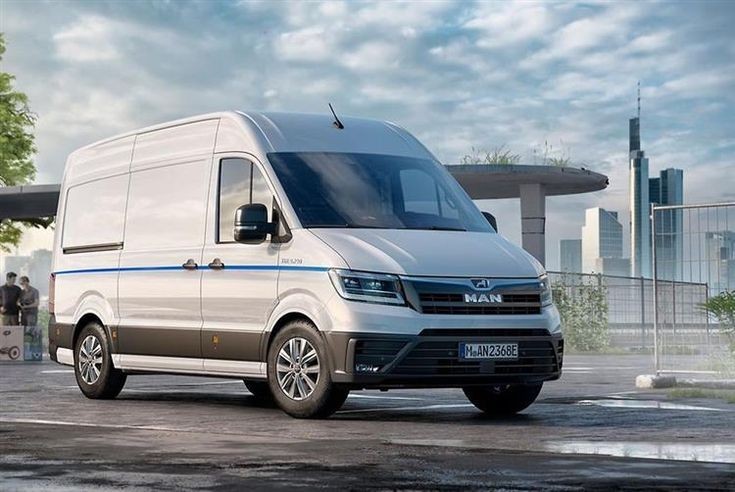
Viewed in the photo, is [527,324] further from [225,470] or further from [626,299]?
[626,299]

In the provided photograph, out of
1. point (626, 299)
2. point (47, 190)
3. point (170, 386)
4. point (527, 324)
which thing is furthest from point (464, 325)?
point (626, 299)

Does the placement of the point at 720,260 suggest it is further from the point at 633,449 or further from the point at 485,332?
the point at 633,449

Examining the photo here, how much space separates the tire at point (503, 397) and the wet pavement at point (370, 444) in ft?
0.42

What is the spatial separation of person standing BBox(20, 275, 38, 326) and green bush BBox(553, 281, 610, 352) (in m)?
10.6

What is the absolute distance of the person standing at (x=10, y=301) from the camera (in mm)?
29334

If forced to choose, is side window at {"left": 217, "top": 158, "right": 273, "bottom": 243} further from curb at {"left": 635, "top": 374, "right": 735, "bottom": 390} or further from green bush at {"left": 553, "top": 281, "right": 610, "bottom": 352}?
green bush at {"left": 553, "top": 281, "right": 610, "bottom": 352}

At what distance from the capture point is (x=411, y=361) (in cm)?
1129

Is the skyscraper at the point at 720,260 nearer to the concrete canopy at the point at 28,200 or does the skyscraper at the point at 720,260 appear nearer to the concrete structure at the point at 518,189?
the concrete structure at the point at 518,189

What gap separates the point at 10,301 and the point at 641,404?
61.7ft

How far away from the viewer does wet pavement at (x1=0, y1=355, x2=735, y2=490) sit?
7.52 metres

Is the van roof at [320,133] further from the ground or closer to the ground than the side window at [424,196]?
further from the ground

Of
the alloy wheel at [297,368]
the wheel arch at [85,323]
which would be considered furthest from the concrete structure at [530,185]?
the alloy wheel at [297,368]

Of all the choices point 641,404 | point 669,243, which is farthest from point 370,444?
point 669,243

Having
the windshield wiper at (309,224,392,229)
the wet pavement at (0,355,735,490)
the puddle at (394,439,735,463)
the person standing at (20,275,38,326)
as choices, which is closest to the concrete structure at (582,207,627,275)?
the person standing at (20,275,38,326)
